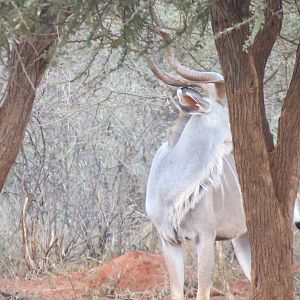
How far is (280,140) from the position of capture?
5617 mm

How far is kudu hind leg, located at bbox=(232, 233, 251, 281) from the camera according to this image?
8.04 m

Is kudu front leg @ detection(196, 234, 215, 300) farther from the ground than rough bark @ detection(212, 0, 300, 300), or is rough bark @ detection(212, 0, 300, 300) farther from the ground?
rough bark @ detection(212, 0, 300, 300)

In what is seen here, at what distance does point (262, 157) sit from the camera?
5527 mm

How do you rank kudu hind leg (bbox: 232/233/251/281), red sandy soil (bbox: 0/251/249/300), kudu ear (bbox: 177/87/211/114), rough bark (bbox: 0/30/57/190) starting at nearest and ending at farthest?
1. rough bark (bbox: 0/30/57/190)
2. kudu ear (bbox: 177/87/211/114)
3. kudu hind leg (bbox: 232/233/251/281)
4. red sandy soil (bbox: 0/251/249/300)

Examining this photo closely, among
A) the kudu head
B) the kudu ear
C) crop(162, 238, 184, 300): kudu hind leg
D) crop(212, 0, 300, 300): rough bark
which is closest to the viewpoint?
crop(212, 0, 300, 300): rough bark

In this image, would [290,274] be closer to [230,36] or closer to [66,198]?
[230,36]

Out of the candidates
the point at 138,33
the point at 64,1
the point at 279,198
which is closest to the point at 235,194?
the point at 279,198

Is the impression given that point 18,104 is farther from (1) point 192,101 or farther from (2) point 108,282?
(2) point 108,282

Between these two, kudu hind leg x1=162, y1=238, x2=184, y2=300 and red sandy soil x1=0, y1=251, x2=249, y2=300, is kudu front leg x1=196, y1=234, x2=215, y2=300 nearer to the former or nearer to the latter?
kudu hind leg x1=162, y1=238, x2=184, y2=300

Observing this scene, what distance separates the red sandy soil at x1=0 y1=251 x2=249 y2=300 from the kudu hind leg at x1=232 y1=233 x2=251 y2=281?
67 centimetres

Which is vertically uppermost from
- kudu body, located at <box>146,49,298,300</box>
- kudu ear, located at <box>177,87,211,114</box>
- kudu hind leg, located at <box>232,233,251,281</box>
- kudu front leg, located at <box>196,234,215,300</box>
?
kudu ear, located at <box>177,87,211,114</box>

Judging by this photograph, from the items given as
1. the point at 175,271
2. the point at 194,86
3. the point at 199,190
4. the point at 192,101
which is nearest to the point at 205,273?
the point at 175,271

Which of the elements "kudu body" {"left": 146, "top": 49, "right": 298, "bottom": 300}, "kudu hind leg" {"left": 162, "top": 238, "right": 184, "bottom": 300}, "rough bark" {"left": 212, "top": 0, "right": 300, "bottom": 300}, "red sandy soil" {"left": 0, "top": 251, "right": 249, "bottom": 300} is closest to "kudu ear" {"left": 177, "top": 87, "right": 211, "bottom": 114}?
"kudu body" {"left": 146, "top": 49, "right": 298, "bottom": 300}

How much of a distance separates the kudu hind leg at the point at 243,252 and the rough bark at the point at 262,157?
2.30 m
